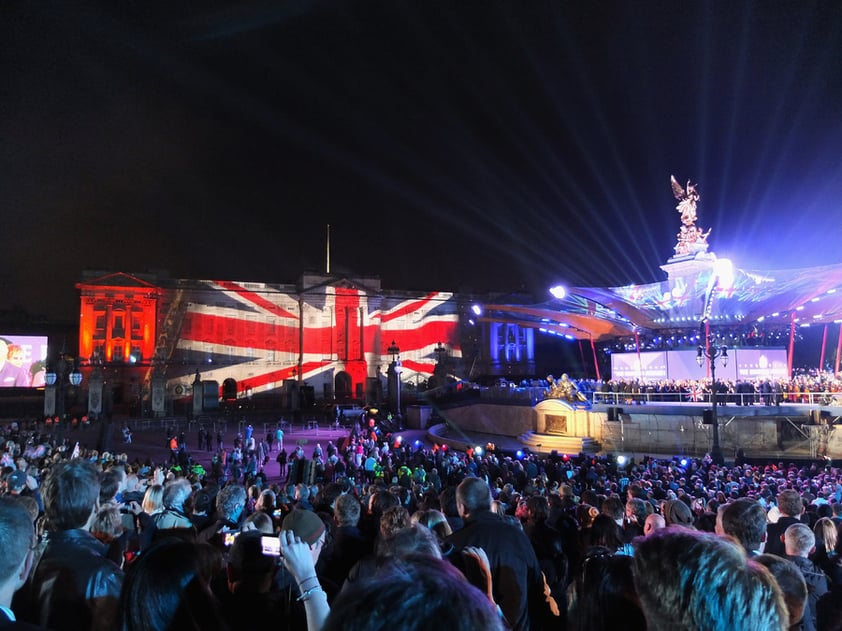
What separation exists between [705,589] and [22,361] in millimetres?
57889

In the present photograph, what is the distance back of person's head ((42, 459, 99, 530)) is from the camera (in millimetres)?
2846

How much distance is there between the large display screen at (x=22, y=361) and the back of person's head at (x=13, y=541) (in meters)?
52.3

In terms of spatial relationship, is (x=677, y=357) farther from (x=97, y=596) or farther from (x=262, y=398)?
(x=262, y=398)

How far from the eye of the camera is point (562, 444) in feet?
79.3

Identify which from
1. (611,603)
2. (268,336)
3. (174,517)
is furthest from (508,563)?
(268,336)

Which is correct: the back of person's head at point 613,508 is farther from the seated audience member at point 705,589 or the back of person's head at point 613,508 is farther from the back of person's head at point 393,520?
the seated audience member at point 705,589

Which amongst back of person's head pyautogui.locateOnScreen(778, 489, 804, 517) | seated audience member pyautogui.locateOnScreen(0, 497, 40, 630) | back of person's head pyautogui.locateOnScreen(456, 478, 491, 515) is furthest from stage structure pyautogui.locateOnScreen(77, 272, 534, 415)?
seated audience member pyautogui.locateOnScreen(0, 497, 40, 630)

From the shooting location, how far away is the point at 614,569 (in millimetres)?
2346

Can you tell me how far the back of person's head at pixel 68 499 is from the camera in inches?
112

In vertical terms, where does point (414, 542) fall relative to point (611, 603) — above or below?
above

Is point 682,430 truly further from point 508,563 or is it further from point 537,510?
point 508,563

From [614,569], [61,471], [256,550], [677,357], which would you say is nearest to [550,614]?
[614,569]

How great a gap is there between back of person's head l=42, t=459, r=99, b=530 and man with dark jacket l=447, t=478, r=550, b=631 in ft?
7.45

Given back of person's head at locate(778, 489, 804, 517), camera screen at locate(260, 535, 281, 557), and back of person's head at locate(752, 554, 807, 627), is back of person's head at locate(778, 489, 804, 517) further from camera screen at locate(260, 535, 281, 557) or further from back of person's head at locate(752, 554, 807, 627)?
camera screen at locate(260, 535, 281, 557)
